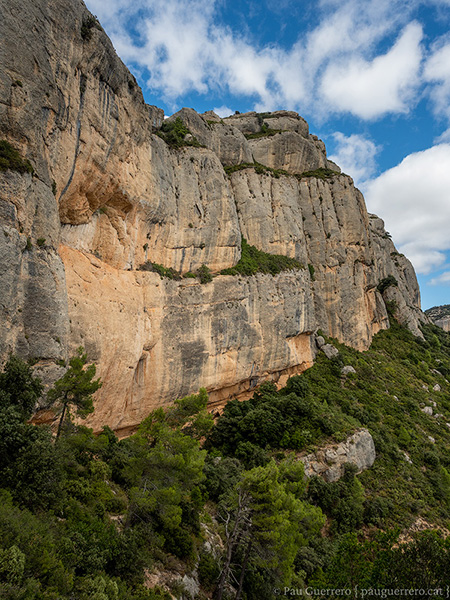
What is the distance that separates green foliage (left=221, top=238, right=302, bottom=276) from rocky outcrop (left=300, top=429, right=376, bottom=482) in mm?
16080

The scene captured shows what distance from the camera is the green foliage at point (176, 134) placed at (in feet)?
93.6

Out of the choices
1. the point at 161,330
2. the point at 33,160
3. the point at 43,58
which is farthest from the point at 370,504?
the point at 43,58

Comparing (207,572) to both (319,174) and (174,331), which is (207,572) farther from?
(319,174)

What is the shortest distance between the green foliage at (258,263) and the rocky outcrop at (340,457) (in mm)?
16080

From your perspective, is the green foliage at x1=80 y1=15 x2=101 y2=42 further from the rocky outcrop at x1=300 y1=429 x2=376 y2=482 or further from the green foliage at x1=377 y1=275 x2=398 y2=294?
the green foliage at x1=377 y1=275 x2=398 y2=294

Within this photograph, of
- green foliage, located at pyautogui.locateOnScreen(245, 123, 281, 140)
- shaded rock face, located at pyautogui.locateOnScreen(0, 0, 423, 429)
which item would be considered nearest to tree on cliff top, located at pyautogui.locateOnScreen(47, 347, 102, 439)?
shaded rock face, located at pyautogui.locateOnScreen(0, 0, 423, 429)

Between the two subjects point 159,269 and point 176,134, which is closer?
point 159,269

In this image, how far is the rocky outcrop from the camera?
22.5 m

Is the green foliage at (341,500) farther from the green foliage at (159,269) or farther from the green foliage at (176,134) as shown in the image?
the green foliage at (176,134)

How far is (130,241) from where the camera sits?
892 inches

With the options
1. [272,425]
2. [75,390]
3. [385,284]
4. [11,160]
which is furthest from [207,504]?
[385,284]

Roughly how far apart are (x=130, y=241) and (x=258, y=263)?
14.5 metres

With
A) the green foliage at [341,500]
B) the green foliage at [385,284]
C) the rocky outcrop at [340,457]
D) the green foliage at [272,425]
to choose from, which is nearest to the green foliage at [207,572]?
the green foliage at [341,500]

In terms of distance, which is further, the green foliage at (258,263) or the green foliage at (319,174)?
the green foliage at (319,174)
